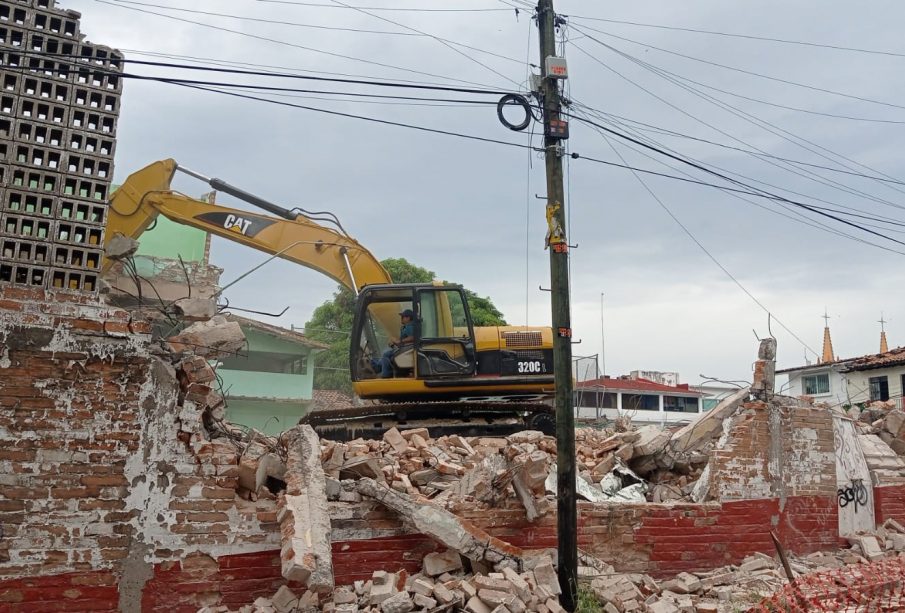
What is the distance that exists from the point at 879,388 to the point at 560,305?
2505cm

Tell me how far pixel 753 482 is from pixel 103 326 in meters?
8.09

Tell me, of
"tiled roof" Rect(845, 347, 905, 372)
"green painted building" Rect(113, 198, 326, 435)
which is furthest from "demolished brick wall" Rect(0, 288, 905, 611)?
"tiled roof" Rect(845, 347, 905, 372)

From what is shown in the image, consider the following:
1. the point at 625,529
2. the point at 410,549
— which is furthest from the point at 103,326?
the point at 625,529

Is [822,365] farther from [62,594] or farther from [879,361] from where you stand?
[62,594]

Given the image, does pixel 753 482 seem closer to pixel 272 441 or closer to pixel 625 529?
pixel 625 529

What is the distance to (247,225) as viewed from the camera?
12.2 m

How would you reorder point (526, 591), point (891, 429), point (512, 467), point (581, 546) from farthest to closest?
point (891, 429), point (581, 546), point (512, 467), point (526, 591)

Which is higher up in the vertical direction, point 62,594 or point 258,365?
point 258,365

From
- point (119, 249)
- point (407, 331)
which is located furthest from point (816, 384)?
point (119, 249)

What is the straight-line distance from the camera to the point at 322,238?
12664 millimetres

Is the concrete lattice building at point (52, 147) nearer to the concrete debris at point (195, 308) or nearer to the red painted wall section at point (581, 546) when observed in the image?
the concrete debris at point (195, 308)

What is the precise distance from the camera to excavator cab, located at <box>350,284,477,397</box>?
11750 millimetres

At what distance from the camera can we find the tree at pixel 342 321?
31922mm

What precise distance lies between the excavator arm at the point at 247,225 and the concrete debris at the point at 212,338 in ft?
13.9
